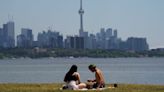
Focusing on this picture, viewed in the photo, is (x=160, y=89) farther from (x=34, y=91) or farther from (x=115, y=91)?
(x=34, y=91)

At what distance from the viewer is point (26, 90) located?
1041 inches

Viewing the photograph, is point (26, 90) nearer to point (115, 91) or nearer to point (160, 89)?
point (115, 91)

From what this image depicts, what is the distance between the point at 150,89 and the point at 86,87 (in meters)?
2.94

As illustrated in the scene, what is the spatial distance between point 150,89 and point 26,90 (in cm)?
567

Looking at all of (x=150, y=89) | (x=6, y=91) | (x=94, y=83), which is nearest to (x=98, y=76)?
(x=94, y=83)

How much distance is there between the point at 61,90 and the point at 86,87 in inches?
51.4

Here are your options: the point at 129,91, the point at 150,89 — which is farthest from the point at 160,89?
the point at 129,91

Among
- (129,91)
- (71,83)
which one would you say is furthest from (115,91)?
(71,83)

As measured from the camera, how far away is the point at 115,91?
25.9 metres

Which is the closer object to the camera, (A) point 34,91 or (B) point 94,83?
(A) point 34,91

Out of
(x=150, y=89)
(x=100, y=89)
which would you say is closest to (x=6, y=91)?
(x=100, y=89)

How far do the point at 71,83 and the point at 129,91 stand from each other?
2.76 metres

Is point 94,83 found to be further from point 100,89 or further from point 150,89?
point 150,89

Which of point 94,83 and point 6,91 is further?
point 94,83
